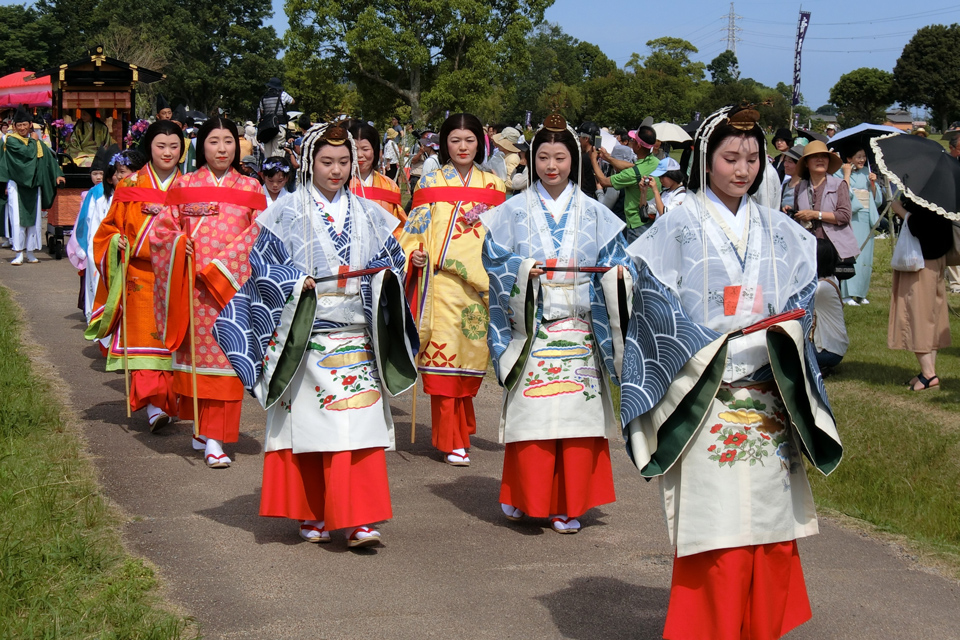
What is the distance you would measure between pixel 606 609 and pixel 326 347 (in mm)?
1792

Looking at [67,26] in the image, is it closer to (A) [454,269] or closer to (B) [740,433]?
(A) [454,269]

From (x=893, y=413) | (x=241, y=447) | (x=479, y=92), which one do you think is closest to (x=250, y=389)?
(x=241, y=447)

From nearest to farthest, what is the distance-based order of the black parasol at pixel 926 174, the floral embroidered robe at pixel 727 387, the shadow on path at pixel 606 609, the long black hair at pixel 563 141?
the floral embroidered robe at pixel 727 387 → the shadow on path at pixel 606 609 → the long black hair at pixel 563 141 → the black parasol at pixel 926 174

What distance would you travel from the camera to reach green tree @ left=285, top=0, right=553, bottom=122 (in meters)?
43.0

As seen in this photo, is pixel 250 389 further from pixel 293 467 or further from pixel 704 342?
pixel 704 342

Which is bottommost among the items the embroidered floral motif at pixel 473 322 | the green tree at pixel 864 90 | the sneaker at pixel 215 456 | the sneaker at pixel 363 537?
the sneaker at pixel 363 537

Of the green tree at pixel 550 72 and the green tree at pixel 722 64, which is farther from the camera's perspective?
the green tree at pixel 722 64

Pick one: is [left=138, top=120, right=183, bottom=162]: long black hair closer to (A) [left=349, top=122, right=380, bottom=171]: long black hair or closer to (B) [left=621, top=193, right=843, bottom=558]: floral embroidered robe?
(A) [left=349, top=122, right=380, bottom=171]: long black hair

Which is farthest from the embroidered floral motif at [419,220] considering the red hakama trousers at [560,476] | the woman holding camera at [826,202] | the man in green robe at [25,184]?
the man in green robe at [25,184]

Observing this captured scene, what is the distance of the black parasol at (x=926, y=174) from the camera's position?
7895mm

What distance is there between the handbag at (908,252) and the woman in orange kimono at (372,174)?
3.83m

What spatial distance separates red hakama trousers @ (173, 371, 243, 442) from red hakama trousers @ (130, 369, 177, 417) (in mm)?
715

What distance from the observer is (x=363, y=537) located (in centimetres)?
516

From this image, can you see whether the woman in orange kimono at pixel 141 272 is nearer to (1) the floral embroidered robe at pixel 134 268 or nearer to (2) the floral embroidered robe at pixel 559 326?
(1) the floral embroidered robe at pixel 134 268
